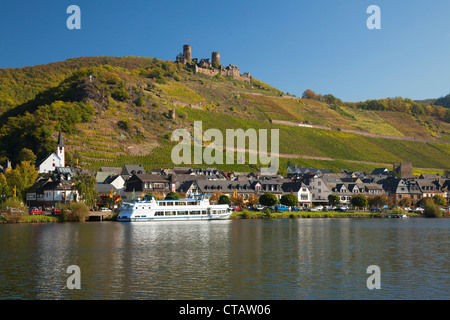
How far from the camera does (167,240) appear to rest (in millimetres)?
52406

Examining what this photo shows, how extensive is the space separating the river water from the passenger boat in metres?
24.8

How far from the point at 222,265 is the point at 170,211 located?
166ft

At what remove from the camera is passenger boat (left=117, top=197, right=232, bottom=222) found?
273 feet

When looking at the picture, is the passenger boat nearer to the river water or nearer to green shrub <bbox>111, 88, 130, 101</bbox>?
the river water

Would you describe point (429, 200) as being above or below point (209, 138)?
below

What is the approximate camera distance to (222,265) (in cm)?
3612

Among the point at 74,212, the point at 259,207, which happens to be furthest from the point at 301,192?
the point at 74,212

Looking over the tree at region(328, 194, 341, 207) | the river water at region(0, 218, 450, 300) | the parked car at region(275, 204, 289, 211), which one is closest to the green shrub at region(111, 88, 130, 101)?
the tree at region(328, 194, 341, 207)

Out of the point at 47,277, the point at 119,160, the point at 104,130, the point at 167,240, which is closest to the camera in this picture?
the point at 47,277

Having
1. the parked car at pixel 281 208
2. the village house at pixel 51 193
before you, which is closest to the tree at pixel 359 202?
the parked car at pixel 281 208

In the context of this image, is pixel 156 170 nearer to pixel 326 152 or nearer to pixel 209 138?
pixel 209 138

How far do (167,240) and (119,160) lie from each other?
287ft

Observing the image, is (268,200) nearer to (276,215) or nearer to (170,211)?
(276,215)
